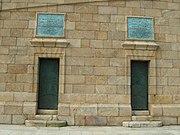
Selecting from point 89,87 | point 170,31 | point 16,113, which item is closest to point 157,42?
point 170,31

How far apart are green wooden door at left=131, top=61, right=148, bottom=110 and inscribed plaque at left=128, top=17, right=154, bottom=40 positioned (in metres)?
0.95

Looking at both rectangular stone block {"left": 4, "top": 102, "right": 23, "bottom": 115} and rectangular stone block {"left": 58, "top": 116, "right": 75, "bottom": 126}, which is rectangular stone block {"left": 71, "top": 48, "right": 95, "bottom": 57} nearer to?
rectangular stone block {"left": 58, "top": 116, "right": 75, "bottom": 126}

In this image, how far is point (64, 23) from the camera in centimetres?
874

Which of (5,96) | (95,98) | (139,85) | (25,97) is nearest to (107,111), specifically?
(95,98)

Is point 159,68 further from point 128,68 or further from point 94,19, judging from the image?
point 94,19

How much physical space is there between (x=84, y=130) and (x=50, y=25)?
3875mm

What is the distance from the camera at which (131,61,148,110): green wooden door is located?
8751mm

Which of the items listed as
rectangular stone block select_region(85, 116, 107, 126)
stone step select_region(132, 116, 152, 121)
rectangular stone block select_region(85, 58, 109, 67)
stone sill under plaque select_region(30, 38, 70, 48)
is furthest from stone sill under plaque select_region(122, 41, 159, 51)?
rectangular stone block select_region(85, 116, 107, 126)

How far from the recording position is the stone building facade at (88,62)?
27.3 ft

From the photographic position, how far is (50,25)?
8.70 m

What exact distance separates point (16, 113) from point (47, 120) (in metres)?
1.09

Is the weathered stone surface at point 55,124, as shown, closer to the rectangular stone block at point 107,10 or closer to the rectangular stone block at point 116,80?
the rectangular stone block at point 116,80

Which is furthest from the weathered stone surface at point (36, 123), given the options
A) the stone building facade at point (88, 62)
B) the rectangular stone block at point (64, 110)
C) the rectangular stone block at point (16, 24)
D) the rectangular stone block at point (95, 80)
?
the rectangular stone block at point (16, 24)

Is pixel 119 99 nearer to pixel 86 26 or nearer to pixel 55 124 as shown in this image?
pixel 55 124
